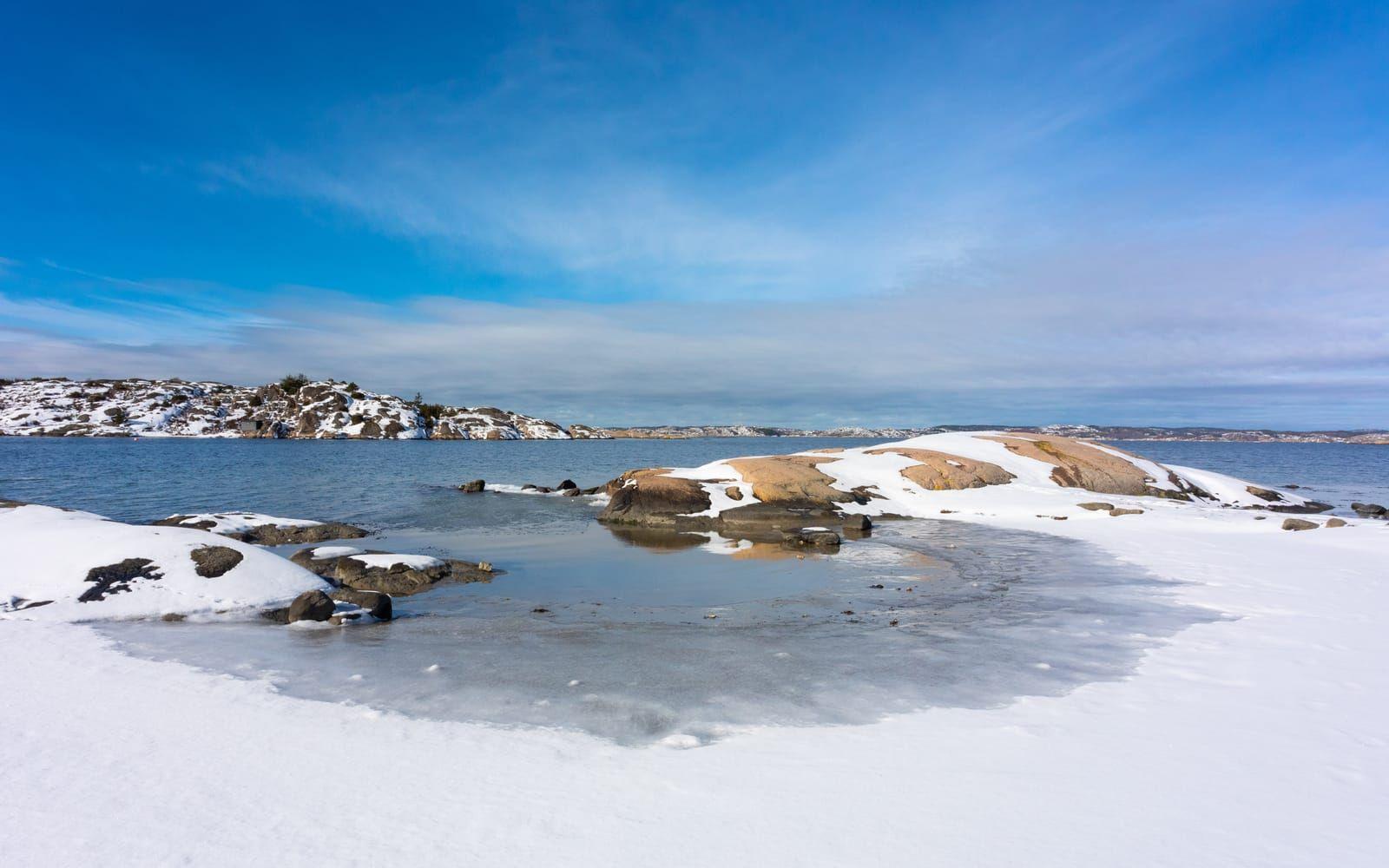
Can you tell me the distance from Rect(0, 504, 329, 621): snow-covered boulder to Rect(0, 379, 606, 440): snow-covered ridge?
133002 mm

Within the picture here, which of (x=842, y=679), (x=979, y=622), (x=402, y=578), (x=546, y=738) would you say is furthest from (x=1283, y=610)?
(x=402, y=578)

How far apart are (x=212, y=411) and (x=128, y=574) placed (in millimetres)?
150596

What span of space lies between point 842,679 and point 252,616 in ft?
27.6

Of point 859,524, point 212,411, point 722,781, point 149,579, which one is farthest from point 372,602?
point 212,411

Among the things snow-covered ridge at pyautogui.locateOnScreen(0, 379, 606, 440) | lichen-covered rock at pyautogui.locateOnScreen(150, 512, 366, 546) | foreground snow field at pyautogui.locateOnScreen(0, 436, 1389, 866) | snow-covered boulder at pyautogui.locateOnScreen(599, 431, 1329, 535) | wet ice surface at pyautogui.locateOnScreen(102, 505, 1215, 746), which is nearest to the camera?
foreground snow field at pyautogui.locateOnScreen(0, 436, 1389, 866)

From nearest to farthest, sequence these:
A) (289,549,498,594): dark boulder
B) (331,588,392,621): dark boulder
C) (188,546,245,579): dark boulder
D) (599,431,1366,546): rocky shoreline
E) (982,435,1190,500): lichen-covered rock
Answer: (331,588,392,621): dark boulder < (188,546,245,579): dark boulder < (289,549,498,594): dark boulder < (599,431,1366,546): rocky shoreline < (982,435,1190,500): lichen-covered rock

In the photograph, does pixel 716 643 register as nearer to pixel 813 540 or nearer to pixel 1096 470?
pixel 813 540

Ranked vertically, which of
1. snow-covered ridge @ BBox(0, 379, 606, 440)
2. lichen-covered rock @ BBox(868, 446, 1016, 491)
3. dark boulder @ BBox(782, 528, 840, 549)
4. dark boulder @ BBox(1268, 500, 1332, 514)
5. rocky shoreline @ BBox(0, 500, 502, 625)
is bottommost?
dark boulder @ BBox(782, 528, 840, 549)

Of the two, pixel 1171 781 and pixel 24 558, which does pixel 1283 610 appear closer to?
pixel 1171 781

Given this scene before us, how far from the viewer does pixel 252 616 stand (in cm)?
977

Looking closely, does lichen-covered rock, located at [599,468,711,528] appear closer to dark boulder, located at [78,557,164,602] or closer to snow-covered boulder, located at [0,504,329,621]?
snow-covered boulder, located at [0,504,329,621]

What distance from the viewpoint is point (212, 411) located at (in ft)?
436

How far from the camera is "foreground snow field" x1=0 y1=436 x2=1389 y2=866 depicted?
361 centimetres

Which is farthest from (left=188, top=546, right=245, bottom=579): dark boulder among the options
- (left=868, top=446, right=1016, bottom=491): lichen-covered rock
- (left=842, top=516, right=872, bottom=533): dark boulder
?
(left=868, top=446, right=1016, bottom=491): lichen-covered rock
